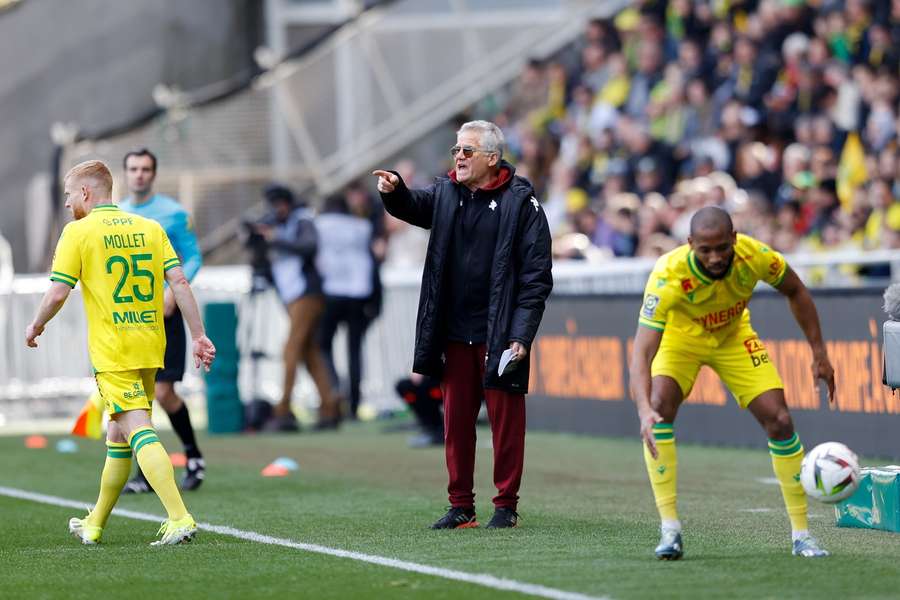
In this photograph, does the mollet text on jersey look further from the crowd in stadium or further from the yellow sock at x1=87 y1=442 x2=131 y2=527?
the crowd in stadium

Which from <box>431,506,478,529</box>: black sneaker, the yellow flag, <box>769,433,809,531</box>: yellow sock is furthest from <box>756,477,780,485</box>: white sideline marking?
the yellow flag

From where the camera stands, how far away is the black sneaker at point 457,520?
34.1ft

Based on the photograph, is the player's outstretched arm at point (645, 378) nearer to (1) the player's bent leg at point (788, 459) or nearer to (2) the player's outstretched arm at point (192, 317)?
(1) the player's bent leg at point (788, 459)

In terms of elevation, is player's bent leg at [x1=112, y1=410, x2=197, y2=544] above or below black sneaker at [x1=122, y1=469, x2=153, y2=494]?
above

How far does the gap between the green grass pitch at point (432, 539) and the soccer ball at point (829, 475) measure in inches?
12.4

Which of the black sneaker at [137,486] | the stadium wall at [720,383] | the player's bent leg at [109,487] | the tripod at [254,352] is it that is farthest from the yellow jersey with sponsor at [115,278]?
the tripod at [254,352]

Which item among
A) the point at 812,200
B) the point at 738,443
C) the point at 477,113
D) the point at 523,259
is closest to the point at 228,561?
the point at 523,259

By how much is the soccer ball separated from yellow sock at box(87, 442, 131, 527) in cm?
358

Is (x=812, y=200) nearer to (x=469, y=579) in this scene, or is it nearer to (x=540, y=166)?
(x=540, y=166)

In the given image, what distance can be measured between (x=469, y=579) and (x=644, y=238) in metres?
11.9

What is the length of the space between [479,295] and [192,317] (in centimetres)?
160

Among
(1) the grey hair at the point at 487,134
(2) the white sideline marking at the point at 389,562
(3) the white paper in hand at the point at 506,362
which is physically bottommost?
(2) the white sideline marking at the point at 389,562

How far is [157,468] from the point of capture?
9695 millimetres

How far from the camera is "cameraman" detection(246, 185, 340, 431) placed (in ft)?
61.1
